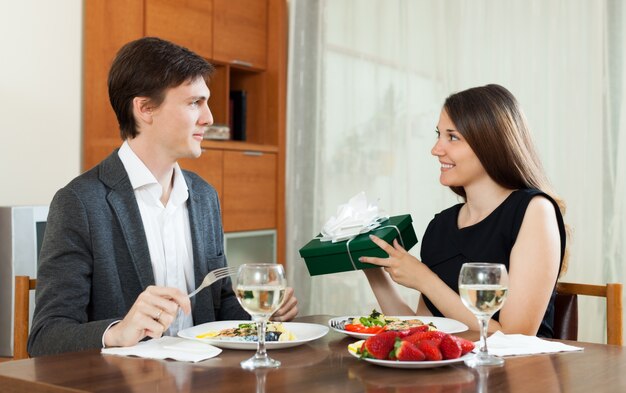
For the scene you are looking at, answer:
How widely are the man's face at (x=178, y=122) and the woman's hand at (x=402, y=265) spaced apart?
0.57 m

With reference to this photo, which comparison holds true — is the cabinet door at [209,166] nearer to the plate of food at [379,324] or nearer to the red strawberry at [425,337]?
the plate of food at [379,324]

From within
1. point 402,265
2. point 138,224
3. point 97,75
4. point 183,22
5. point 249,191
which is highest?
point 183,22

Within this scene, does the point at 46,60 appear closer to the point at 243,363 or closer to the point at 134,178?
the point at 134,178

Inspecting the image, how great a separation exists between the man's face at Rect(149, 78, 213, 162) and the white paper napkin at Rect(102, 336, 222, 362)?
719mm

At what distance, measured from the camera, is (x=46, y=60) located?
3697mm

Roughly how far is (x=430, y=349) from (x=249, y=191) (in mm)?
3299

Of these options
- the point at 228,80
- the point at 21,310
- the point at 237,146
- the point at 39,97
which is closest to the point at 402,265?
the point at 21,310

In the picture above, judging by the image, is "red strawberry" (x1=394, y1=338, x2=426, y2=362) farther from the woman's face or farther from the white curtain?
the white curtain

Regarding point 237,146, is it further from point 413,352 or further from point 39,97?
point 413,352

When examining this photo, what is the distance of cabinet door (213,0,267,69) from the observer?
4.49m

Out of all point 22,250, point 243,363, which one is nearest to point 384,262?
point 243,363

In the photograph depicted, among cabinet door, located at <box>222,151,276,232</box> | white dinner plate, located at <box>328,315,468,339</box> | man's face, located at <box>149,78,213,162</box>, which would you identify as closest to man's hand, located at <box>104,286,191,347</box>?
white dinner plate, located at <box>328,315,468,339</box>

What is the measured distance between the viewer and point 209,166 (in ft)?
14.2

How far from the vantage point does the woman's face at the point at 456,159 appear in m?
2.35
